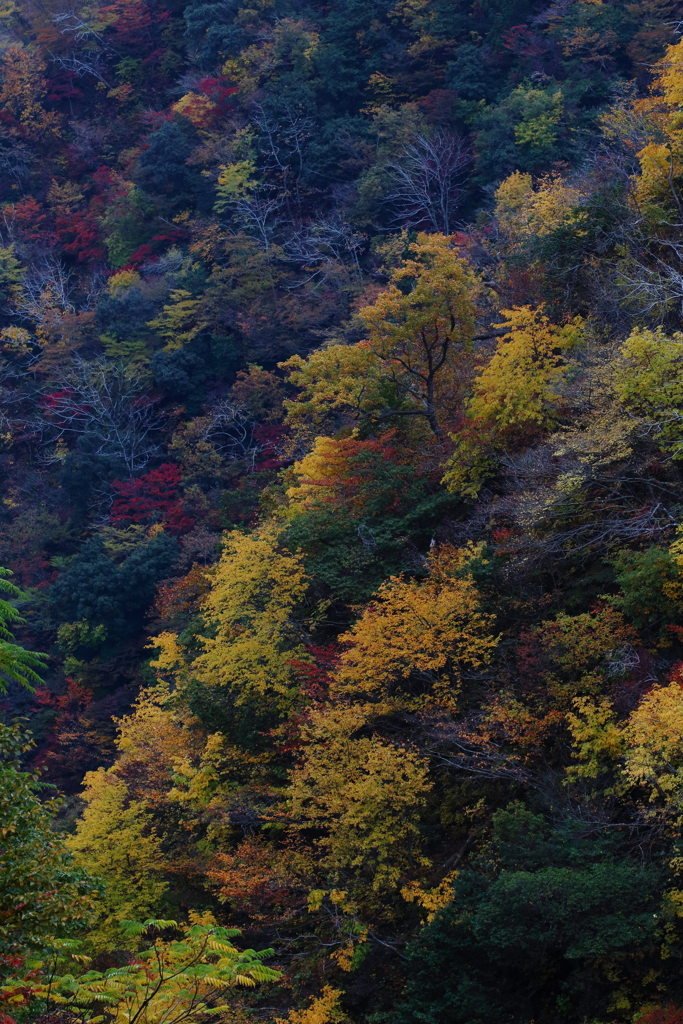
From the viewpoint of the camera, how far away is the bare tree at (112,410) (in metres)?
37.3

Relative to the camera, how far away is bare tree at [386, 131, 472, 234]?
35906 mm

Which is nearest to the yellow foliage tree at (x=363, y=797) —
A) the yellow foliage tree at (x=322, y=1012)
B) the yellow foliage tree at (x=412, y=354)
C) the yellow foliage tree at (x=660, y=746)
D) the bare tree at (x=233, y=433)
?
the yellow foliage tree at (x=322, y=1012)

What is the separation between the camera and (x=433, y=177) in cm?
3672

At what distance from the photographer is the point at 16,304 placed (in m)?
42.2

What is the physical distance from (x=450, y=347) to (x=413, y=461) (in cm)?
386

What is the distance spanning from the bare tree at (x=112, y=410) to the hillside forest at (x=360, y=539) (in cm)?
22

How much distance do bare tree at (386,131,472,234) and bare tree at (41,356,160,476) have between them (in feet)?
43.6

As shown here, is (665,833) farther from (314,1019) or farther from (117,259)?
(117,259)

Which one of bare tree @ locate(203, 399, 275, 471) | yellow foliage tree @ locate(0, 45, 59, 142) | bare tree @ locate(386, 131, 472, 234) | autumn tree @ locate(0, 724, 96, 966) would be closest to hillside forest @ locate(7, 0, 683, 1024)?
autumn tree @ locate(0, 724, 96, 966)

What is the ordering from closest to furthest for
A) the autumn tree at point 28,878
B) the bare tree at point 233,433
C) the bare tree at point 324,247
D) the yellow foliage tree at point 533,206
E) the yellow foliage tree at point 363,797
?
the autumn tree at point 28,878 → the yellow foliage tree at point 363,797 → the yellow foliage tree at point 533,206 → the bare tree at point 233,433 → the bare tree at point 324,247

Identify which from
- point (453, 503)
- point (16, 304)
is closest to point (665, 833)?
point (453, 503)

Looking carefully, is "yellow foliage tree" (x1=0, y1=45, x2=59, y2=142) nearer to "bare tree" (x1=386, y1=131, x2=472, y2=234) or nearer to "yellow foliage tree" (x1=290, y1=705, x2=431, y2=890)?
"bare tree" (x1=386, y1=131, x2=472, y2=234)

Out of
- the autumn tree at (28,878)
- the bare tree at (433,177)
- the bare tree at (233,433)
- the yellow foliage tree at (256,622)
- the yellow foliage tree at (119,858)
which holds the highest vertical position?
the autumn tree at (28,878)

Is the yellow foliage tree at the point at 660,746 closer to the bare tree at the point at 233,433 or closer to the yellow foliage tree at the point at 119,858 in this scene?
the yellow foliage tree at the point at 119,858
